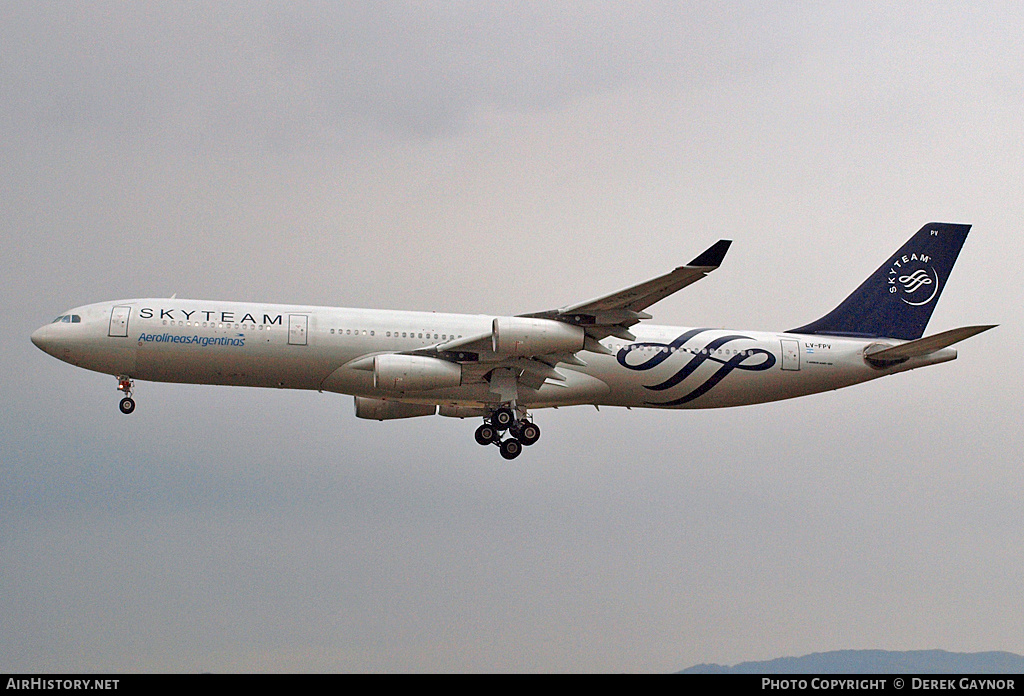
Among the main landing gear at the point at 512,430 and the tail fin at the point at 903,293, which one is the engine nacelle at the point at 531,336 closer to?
the main landing gear at the point at 512,430

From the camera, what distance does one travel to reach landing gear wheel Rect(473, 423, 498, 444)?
41.0 m

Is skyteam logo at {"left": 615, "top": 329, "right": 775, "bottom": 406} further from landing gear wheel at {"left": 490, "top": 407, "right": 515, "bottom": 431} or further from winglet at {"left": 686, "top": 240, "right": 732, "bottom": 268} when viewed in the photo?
winglet at {"left": 686, "top": 240, "right": 732, "bottom": 268}

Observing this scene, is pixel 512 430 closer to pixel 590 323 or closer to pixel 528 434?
pixel 528 434

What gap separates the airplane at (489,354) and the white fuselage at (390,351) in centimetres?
5

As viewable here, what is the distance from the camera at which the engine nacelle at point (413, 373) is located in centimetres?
3728

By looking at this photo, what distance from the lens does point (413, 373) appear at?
37594 millimetres

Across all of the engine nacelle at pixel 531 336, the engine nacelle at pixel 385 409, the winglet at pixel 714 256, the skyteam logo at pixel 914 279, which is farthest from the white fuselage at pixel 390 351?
the winglet at pixel 714 256

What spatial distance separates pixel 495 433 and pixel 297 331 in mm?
7863

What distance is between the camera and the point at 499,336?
36.5 m

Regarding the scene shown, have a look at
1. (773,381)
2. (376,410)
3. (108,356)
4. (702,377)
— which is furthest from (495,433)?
(108,356)

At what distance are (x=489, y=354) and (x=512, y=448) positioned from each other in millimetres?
4022

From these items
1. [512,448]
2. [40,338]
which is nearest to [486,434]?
[512,448]
